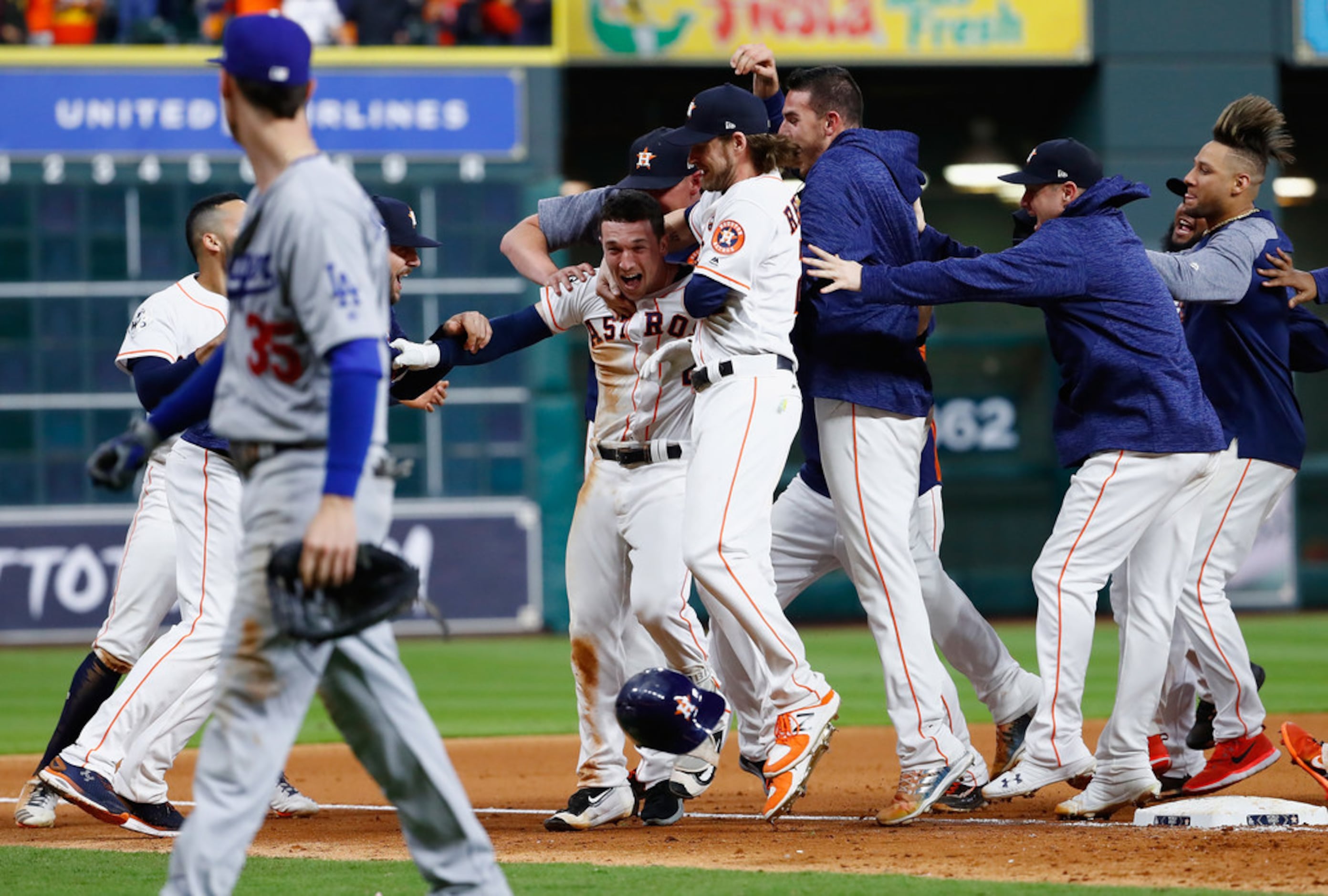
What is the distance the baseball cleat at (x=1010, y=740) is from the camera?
5559 mm

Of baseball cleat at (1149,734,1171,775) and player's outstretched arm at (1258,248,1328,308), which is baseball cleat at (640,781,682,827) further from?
player's outstretched arm at (1258,248,1328,308)

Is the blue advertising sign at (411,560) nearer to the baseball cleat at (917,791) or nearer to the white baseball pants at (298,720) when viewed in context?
the baseball cleat at (917,791)

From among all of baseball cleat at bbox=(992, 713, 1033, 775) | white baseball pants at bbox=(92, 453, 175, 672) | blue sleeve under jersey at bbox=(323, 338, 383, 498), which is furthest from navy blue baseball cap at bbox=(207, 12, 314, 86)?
baseball cleat at bbox=(992, 713, 1033, 775)

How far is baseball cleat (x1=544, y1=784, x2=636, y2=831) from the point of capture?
16.7ft

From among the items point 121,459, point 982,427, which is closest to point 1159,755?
point 121,459

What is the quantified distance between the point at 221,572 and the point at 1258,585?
498 inches

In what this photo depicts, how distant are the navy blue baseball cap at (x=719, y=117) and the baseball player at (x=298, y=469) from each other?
1840mm

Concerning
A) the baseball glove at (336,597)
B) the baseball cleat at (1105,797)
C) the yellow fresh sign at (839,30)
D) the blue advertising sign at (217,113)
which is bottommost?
the baseball cleat at (1105,797)

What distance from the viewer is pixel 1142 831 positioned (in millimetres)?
4770

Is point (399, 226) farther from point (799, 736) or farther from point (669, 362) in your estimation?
point (799, 736)

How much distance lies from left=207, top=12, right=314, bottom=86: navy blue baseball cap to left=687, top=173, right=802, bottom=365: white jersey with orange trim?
68.5 inches

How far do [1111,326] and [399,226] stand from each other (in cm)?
225

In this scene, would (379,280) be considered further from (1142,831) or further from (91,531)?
(91,531)

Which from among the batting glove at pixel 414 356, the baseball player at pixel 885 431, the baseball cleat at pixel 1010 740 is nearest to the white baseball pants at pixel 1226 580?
the baseball cleat at pixel 1010 740
